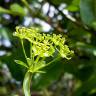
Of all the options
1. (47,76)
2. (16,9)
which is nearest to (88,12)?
(47,76)

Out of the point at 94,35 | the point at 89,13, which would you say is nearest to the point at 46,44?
the point at 89,13

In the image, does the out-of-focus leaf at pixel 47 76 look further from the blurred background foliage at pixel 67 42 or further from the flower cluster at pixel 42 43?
the flower cluster at pixel 42 43

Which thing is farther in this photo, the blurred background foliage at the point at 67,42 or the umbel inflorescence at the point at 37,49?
the blurred background foliage at the point at 67,42

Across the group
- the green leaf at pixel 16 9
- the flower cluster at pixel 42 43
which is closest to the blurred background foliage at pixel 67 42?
the green leaf at pixel 16 9

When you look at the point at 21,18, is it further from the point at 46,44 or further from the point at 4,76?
the point at 46,44

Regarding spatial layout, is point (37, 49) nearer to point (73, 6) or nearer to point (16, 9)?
point (73, 6)

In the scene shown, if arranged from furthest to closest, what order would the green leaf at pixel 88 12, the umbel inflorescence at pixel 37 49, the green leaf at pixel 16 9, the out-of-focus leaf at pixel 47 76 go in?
the green leaf at pixel 16 9
the out-of-focus leaf at pixel 47 76
the green leaf at pixel 88 12
the umbel inflorescence at pixel 37 49

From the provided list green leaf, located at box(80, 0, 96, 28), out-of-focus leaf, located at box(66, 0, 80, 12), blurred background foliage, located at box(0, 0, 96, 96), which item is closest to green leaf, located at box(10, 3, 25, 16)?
blurred background foliage, located at box(0, 0, 96, 96)
